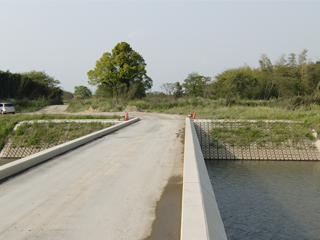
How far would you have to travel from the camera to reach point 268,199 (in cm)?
898

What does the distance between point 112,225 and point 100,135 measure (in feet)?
28.5

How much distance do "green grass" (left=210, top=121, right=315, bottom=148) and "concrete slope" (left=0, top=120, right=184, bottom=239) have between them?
8.82 metres

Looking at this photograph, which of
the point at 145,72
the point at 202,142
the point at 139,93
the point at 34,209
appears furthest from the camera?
the point at 145,72

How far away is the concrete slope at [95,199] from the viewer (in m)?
3.73

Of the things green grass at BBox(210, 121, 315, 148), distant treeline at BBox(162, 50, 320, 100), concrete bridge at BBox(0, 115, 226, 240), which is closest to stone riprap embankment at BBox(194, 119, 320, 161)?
green grass at BBox(210, 121, 315, 148)

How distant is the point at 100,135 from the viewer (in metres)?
12.3

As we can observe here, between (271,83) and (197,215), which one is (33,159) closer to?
A: (197,215)

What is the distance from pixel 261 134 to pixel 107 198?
531 inches

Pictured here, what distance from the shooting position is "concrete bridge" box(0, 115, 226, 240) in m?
3.69

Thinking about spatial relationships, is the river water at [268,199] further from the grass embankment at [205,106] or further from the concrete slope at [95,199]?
the grass embankment at [205,106]

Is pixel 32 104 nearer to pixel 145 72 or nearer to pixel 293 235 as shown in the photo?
pixel 145 72

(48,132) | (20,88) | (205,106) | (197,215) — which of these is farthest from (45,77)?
(197,215)

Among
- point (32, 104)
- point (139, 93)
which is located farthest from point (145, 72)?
point (32, 104)

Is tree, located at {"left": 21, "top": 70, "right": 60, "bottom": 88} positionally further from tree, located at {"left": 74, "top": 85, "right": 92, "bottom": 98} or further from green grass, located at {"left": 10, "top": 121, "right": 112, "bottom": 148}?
green grass, located at {"left": 10, "top": 121, "right": 112, "bottom": 148}
